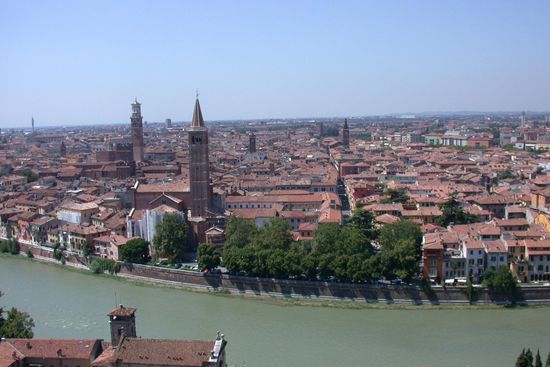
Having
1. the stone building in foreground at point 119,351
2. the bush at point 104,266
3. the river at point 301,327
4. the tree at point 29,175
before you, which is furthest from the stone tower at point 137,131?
the stone building in foreground at point 119,351

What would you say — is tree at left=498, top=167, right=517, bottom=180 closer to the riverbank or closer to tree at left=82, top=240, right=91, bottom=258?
the riverbank

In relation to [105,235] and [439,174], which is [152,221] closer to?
[105,235]

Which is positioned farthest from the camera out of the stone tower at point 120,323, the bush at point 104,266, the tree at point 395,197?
the tree at point 395,197

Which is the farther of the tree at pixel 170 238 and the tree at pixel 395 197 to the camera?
the tree at pixel 395 197

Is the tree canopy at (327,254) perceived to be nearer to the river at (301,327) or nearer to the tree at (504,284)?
the river at (301,327)

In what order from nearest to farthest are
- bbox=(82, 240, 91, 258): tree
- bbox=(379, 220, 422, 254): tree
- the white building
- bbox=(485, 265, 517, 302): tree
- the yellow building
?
bbox=(485, 265, 517, 302): tree, bbox=(379, 220, 422, 254): tree, the yellow building, the white building, bbox=(82, 240, 91, 258): tree

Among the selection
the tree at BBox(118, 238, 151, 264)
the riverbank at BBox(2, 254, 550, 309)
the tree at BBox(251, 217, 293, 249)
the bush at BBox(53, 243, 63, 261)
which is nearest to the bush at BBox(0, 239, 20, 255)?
the bush at BBox(53, 243, 63, 261)
